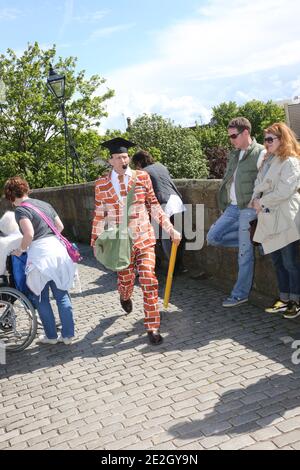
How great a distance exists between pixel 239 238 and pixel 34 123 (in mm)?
22120

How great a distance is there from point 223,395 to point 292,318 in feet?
5.35

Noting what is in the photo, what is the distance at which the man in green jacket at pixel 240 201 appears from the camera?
5.56m

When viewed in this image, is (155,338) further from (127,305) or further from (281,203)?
(281,203)

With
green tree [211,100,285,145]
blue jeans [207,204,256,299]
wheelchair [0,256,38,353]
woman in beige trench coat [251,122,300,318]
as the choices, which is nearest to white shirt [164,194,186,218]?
blue jeans [207,204,256,299]

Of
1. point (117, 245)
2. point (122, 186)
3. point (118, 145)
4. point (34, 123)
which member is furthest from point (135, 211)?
point (34, 123)

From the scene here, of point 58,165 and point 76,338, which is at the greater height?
point 58,165

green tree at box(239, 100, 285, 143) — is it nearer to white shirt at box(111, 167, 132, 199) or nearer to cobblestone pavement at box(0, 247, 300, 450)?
white shirt at box(111, 167, 132, 199)

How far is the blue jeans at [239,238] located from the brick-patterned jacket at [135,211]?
77 cm

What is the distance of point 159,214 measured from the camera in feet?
18.1

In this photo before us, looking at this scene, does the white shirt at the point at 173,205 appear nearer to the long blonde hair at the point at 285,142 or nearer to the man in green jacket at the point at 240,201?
the man in green jacket at the point at 240,201

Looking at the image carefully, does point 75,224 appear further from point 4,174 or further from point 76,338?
point 4,174
